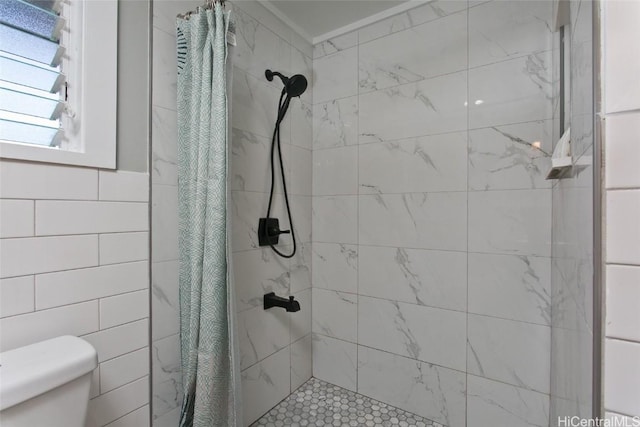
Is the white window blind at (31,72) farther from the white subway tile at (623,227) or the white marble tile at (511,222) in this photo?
the white marble tile at (511,222)

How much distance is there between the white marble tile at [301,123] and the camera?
1678mm

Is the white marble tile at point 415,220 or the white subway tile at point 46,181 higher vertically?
the white subway tile at point 46,181

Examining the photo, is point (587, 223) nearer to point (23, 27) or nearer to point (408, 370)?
point (408, 370)

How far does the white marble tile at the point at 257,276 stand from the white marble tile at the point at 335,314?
10.8 inches

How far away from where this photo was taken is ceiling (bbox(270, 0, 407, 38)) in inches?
59.0

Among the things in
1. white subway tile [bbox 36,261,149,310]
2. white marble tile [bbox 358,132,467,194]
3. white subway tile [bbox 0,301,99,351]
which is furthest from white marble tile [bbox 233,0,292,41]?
white subway tile [bbox 0,301,99,351]

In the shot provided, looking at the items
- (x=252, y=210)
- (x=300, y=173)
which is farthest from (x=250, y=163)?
(x=300, y=173)

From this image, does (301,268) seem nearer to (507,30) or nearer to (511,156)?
(511,156)

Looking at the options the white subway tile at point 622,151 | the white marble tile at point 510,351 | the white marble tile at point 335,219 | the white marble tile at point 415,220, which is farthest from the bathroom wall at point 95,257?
the white marble tile at point 510,351

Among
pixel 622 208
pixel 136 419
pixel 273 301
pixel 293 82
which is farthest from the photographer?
pixel 273 301

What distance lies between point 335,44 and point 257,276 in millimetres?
1465

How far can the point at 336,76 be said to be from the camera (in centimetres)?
174

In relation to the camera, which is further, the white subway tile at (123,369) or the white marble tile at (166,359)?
the white marble tile at (166,359)

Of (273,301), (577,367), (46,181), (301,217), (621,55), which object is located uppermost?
(621,55)
